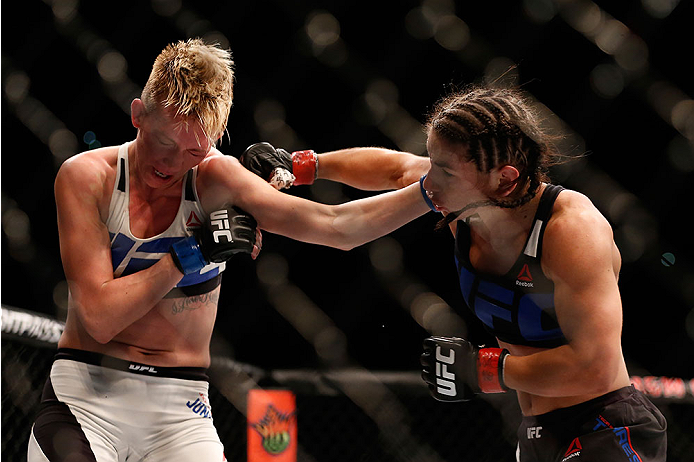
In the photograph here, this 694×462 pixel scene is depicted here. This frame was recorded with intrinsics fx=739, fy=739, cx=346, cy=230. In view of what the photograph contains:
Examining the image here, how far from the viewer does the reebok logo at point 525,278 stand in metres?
1.72

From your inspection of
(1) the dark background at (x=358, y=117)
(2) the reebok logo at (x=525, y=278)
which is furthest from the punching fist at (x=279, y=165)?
(1) the dark background at (x=358, y=117)

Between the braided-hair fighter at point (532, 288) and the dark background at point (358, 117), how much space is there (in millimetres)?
1988

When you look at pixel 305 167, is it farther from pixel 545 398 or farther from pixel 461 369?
pixel 545 398

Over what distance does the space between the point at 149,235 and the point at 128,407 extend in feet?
1.39

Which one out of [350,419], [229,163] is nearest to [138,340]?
[229,163]

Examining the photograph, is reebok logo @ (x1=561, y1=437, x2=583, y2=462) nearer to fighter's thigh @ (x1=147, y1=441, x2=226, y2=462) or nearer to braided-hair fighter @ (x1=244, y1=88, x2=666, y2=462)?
braided-hair fighter @ (x1=244, y1=88, x2=666, y2=462)

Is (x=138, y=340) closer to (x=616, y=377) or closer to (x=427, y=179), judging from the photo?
(x=427, y=179)

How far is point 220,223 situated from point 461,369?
673mm

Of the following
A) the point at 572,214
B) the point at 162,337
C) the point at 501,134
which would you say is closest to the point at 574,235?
the point at 572,214

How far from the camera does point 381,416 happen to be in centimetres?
370

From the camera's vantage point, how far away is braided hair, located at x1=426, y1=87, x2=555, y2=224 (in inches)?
65.4

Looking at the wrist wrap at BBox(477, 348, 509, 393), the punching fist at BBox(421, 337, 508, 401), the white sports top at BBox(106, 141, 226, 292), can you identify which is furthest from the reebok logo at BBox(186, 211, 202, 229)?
the wrist wrap at BBox(477, 348, 509, 393)

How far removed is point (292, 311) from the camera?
570 centimetres

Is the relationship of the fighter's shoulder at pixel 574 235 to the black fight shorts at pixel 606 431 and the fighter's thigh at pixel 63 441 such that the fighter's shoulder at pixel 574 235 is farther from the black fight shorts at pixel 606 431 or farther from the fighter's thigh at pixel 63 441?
the fighter's thigh at pixel 63 441
